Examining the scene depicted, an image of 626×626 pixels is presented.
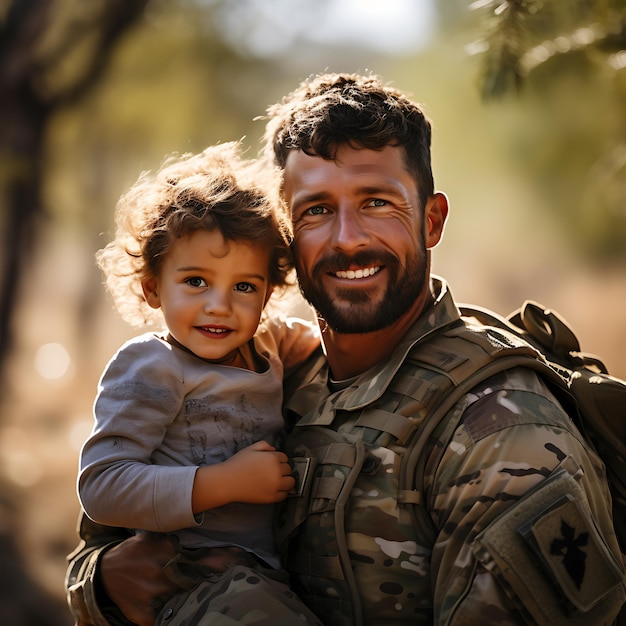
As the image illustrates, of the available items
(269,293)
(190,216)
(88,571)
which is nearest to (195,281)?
(190,216)

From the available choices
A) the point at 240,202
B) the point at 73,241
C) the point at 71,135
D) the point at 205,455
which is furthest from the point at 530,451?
the point at 73,241

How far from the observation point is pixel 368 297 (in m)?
2.78

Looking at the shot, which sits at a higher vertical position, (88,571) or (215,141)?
(215,141)

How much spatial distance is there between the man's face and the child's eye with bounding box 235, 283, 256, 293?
29 cm

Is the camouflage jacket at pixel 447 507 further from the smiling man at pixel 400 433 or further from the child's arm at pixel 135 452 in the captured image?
the child's arm at pixel 135 452

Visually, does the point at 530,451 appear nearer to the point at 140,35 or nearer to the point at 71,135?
the point at 140,35

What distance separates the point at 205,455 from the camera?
8.36 feet

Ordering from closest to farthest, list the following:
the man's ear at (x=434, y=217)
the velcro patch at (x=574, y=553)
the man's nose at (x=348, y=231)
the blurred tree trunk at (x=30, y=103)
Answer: the velcro patch at (x=574, y=553) < the man's nose at (x=348, y=231) < the man's ear at (x=434, y=217) < the blurred tree trunk at (x=30, y=103)

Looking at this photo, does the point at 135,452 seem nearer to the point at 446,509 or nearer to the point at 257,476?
the point at 257,476

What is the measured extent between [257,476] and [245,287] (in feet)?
2.05

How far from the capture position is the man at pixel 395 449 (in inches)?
79.0

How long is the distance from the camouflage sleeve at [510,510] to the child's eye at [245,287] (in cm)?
79

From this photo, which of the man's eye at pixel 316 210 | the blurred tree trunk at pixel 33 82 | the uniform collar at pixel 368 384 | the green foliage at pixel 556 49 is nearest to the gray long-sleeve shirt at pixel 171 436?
the uniform collar at pixel 368 384

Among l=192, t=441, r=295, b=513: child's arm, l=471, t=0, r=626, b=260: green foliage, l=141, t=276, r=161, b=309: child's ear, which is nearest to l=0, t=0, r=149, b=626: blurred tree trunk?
l=141, t=276, r=161, b=309: child's ear
